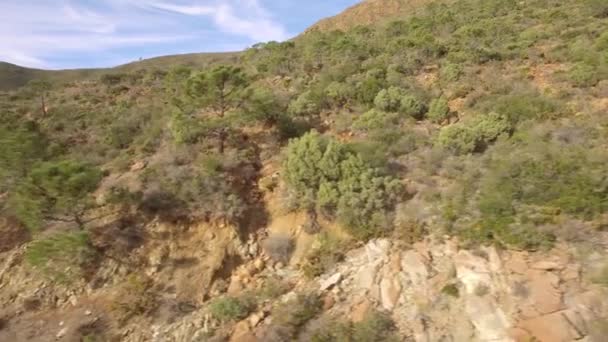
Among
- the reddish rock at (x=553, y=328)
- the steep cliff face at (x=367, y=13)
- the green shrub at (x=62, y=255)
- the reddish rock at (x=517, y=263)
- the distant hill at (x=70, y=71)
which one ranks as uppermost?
the steep cliff face at (x=367, y=13)

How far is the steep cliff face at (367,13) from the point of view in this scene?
42.1 metres

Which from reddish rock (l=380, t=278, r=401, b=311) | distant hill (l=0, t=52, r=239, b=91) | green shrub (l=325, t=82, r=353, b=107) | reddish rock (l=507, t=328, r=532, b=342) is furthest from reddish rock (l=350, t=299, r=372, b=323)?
distant hill (l=0, t=52, r=239, b=91)

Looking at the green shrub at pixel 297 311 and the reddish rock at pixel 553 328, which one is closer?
the reddish rock at pixel 553 328

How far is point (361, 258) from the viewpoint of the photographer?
8062 mm

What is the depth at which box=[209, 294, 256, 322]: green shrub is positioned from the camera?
24.4 ft

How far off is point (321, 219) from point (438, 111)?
568 centimetres

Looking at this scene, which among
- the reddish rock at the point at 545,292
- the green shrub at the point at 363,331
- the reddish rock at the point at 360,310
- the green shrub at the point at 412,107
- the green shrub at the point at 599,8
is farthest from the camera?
the green shrub at the point at 599,8

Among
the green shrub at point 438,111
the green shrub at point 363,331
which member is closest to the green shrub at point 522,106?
the green shrub at point 438,111

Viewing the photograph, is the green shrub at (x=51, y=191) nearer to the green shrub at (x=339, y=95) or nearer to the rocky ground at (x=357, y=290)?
the rocky ground at (x=357, y=290)

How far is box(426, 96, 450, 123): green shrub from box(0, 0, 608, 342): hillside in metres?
0.06

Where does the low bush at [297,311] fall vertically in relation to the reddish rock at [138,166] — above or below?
below

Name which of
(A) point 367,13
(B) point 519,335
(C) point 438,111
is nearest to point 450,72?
(C) point 438,111

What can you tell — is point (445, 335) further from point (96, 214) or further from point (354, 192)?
point (96, 214)

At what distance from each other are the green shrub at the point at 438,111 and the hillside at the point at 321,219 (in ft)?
0.21
